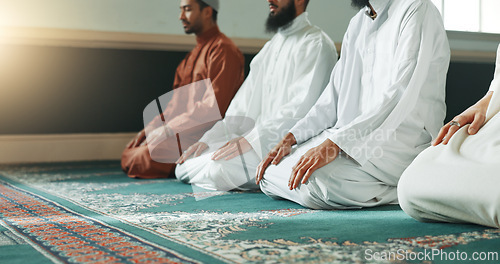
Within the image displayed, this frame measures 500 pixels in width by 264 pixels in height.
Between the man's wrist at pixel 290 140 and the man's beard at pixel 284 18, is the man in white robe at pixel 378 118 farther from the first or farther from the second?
the man's beard at pixel 284 18

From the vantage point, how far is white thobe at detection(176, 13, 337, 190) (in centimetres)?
329

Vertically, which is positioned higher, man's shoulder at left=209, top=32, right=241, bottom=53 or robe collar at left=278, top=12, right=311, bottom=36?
robe collar at left=278, top=12, right=311, bottom=36

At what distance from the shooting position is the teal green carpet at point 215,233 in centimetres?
167

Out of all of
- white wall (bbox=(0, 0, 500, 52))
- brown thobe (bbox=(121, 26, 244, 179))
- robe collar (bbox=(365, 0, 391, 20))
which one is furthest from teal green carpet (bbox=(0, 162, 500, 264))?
white wall (bbox=(0, 0, 500, 52))

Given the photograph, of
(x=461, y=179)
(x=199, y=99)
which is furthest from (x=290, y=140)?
(x=199, y=99)

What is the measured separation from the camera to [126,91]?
6.14 m

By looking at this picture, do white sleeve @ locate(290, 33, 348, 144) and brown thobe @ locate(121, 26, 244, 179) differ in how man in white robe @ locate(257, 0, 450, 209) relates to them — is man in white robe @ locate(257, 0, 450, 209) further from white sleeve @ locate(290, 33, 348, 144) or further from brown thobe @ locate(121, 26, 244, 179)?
brown thobe @ locate(121, 26, 244, 179)

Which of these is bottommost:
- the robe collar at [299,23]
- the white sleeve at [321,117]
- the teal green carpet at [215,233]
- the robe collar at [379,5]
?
the teal green carpet at [215,233]

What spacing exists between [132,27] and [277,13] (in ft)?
9.25

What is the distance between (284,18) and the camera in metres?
3.64

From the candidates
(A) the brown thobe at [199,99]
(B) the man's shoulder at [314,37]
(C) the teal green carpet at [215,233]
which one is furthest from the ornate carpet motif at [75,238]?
(B) the man's shoulder at [314,37]

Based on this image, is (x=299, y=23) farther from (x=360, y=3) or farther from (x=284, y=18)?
(x=360, y=3)

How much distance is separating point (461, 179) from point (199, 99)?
8.79 feet

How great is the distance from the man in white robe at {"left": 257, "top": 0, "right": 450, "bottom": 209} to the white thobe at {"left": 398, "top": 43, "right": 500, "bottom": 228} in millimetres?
383
